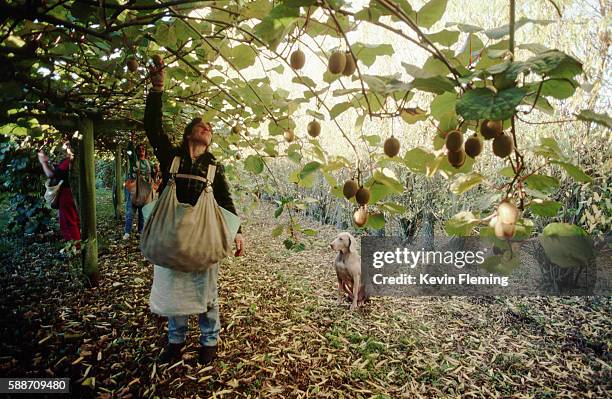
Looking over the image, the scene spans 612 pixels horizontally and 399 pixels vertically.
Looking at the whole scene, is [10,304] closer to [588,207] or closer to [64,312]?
[64,312]

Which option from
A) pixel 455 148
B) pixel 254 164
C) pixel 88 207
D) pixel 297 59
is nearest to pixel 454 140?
pixel 455 148

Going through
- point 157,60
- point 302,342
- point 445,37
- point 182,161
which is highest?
point 157,60

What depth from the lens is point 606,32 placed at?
2.82 meters

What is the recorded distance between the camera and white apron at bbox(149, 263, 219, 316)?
2.17 m

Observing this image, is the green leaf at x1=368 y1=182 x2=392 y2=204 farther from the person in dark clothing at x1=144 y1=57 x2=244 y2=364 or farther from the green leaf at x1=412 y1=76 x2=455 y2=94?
Result: the person in dark clothing at x1=144 y1=57 x2=244 y2=364

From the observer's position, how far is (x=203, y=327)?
2.50 m

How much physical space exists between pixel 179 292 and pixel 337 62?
1866mm

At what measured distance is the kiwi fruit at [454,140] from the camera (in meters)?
0.78

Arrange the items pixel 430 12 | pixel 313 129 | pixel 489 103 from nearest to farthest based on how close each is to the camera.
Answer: pixel 489 103 → pixel 430 12 → pixel 313 129

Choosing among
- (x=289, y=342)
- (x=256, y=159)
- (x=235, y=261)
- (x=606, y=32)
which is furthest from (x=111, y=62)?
(x=235, y=261)

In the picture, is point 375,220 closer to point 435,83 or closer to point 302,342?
point 435,83

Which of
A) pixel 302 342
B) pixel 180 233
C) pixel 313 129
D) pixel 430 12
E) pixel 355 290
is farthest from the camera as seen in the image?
pixel 355 290

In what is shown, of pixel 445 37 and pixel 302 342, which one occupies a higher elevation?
pixel 445 37

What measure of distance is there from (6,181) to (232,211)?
5.30m
